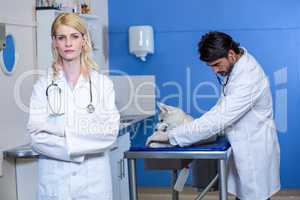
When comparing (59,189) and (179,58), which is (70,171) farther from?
(179,58)

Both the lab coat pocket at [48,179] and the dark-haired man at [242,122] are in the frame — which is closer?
the lab coat pocket at [48,179]

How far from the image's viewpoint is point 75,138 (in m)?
1.71

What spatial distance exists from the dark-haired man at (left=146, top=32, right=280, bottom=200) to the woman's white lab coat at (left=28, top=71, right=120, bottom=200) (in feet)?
1.45

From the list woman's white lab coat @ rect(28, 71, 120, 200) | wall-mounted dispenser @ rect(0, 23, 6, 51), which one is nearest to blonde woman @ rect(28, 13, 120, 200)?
woman's white lab coat @ rect(28, 71, 120, 200)

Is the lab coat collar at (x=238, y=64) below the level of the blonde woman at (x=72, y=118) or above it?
above

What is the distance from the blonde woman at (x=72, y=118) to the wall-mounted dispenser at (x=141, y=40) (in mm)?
2063

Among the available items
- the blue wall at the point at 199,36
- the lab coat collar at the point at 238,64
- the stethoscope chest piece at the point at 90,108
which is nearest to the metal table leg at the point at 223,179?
the lab coat collar at the point at 238,64

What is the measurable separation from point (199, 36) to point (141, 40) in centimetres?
49

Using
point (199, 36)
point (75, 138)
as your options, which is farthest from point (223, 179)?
point (199, 36)

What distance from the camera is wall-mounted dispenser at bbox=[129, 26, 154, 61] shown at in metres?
3.87

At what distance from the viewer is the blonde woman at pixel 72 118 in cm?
173

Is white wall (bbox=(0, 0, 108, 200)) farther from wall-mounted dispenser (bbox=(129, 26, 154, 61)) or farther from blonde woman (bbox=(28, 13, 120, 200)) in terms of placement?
wall-mounted dispenser (bbox=(129, 26, 154, 61))

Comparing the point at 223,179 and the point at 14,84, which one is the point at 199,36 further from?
the point at 223,179

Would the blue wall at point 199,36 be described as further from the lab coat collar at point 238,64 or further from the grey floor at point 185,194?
the lab coat collar at point 238,64
